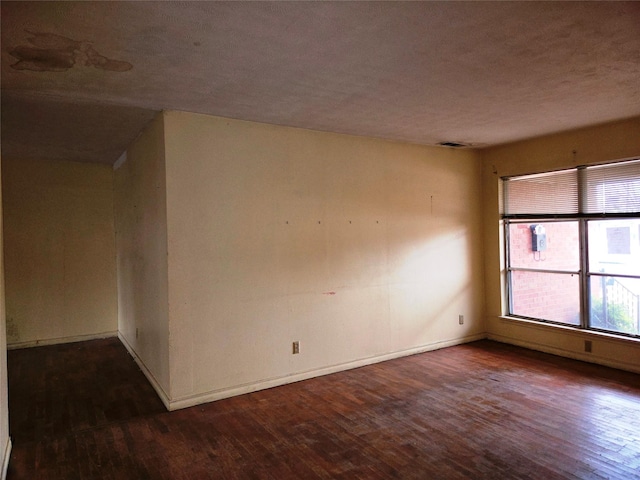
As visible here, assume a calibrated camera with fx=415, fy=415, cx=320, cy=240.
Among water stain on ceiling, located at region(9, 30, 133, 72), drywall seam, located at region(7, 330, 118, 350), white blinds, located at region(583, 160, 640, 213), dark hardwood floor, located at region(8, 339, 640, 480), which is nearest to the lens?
water stain on ceiling, located at region(9, 30, 133, 72)

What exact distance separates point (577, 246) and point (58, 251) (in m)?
6.81

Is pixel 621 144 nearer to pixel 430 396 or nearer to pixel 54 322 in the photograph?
pixel 430 396

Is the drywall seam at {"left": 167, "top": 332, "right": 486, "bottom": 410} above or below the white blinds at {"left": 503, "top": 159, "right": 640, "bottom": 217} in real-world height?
below

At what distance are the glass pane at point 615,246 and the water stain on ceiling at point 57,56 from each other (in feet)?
15.8

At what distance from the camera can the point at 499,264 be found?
5.61m

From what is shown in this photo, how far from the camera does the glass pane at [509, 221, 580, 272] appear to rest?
15.8 ft

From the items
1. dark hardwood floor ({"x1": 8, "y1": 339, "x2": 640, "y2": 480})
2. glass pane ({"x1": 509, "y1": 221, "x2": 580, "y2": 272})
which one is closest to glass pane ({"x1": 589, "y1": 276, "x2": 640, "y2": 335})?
glass pane ({"x1": 509, "y1": 221, "x2": 580, "y2": 272})

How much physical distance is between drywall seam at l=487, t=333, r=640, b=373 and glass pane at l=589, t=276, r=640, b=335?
1.10 ft

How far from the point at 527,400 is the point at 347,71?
10.4 ft

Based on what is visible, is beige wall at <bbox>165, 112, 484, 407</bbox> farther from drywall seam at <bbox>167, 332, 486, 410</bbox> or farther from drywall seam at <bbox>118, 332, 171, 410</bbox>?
drywall seam at <bbox>118, 332, 171, 410</bbox>

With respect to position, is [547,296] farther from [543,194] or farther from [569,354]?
[543,194]

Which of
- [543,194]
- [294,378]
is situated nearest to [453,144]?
[543,194]

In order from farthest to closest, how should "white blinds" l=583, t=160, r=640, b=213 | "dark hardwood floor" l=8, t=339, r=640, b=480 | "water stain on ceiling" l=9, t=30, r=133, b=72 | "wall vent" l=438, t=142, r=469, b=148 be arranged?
"wall vent" l=438, t=142, r=469, b=148 < "white blinds" l=583, t=160, r=640, b=213 < "dark hardwood floor" l=8, t=339, r=640, b=480 < "water stain on ceiling" l=9, t=30, r=133, b=72

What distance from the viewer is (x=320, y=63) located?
2631mm
